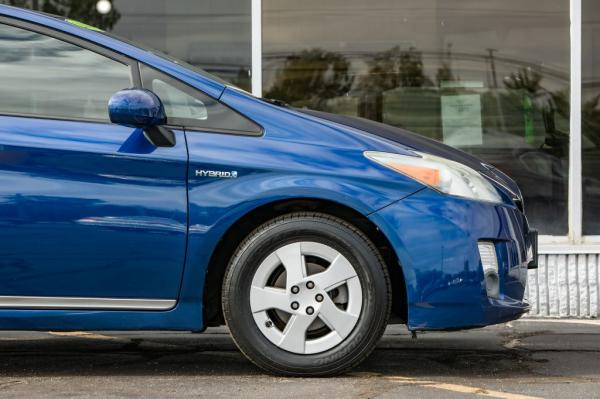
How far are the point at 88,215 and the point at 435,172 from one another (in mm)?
1446

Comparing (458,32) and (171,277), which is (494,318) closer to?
(171,277)

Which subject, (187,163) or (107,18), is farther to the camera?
(107,18)

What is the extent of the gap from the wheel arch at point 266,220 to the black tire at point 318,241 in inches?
2.3

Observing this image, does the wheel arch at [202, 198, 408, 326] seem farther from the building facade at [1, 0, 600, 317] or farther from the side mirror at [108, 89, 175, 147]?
the building facade at [1, 0, 600, 317]

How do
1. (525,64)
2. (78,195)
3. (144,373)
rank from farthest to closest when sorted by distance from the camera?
(525,64) < (144,373) < (78,195)

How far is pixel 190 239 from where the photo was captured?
498cm

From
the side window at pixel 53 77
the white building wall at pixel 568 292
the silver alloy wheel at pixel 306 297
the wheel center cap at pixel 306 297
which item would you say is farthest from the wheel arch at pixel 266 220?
the white building wall at pixel 568 292

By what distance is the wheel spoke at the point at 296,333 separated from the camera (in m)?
5.02

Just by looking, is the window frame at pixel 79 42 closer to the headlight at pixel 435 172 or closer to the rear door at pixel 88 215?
the rear door at pixel 88 215

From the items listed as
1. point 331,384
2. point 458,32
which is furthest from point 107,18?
point 331,384

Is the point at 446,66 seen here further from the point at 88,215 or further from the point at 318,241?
the point at 88,215

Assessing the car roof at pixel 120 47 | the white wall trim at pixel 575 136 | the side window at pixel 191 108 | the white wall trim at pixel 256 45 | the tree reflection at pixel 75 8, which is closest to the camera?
the side window at pixel 191 108

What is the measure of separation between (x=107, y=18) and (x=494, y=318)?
178 inches

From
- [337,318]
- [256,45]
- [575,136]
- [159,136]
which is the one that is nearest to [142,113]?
[159,136]
